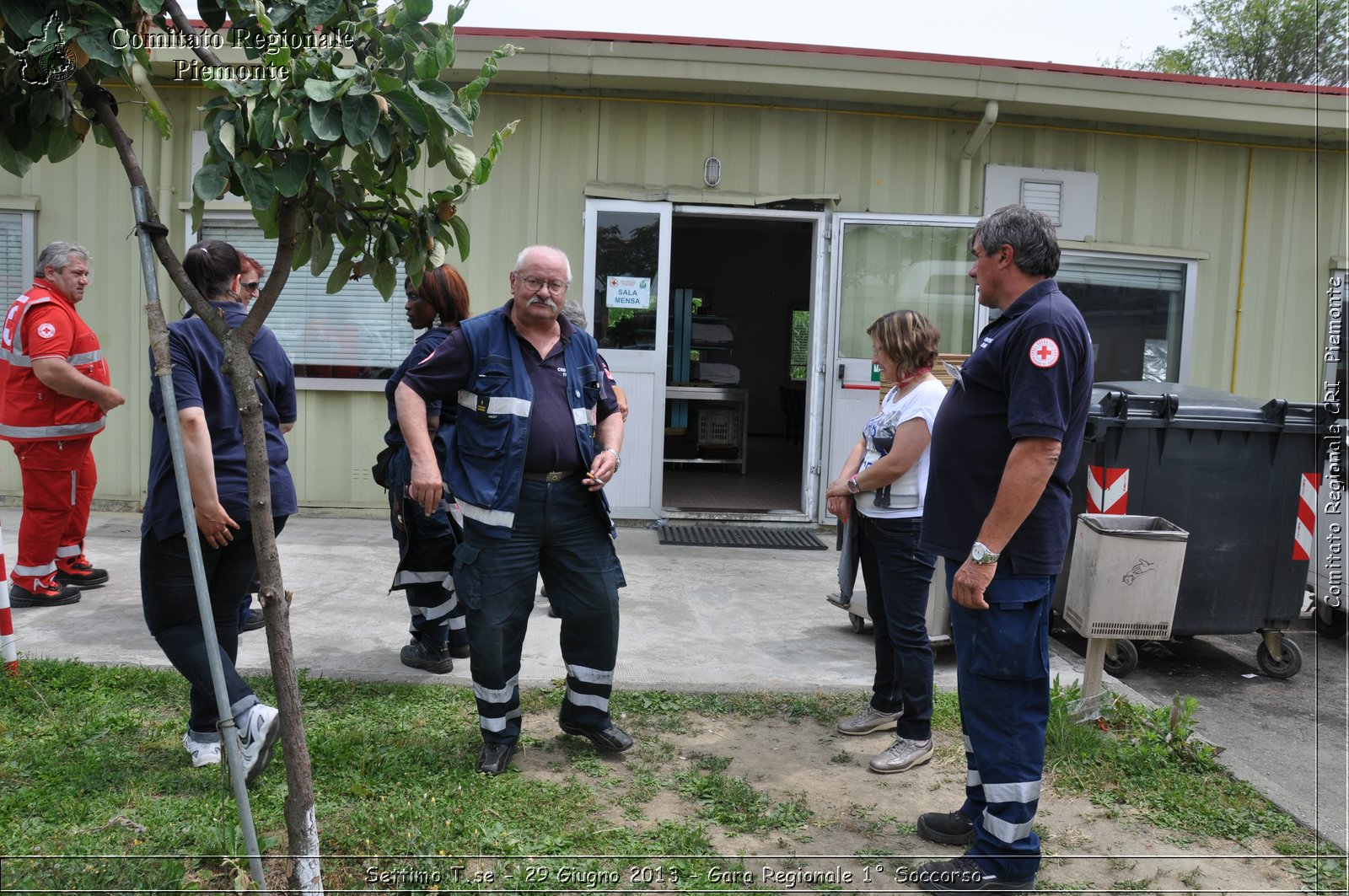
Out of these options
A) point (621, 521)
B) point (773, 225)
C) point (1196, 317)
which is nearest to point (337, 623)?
point (621, 521)

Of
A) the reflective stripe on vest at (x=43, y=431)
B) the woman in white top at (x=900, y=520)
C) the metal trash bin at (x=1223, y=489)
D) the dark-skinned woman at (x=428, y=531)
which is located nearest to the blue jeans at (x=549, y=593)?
the dark-skinned woman at (x=428, y=531)

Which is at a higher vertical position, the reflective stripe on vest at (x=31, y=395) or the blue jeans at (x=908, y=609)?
the reflective stripe on vest at (x=31, y=395)

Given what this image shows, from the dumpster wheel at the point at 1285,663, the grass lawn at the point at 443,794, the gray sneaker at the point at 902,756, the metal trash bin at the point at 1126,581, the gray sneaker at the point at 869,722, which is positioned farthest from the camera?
the dumpster wheel at the point at 1285,663

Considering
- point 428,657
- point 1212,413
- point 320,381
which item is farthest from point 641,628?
point 320,381

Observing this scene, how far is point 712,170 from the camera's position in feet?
27.4

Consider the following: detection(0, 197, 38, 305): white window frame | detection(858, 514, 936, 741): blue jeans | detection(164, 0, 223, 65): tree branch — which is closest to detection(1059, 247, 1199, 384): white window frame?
detection(858, 514, 936, 741): blue jeans

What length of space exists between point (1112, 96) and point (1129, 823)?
251 inches

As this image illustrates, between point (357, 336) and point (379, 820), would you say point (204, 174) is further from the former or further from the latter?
point (357, 336)

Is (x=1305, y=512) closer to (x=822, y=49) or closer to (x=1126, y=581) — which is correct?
(x=1126, y=581)

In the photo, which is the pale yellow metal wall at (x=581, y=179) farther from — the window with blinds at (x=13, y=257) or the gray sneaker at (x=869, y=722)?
the gray sneaker at (x=869, y=722)

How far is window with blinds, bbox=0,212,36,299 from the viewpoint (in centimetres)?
828

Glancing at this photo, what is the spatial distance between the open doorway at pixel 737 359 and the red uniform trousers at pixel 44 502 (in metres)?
5.65

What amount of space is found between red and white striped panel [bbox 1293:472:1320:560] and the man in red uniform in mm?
6560

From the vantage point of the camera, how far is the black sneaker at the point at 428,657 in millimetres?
4863
